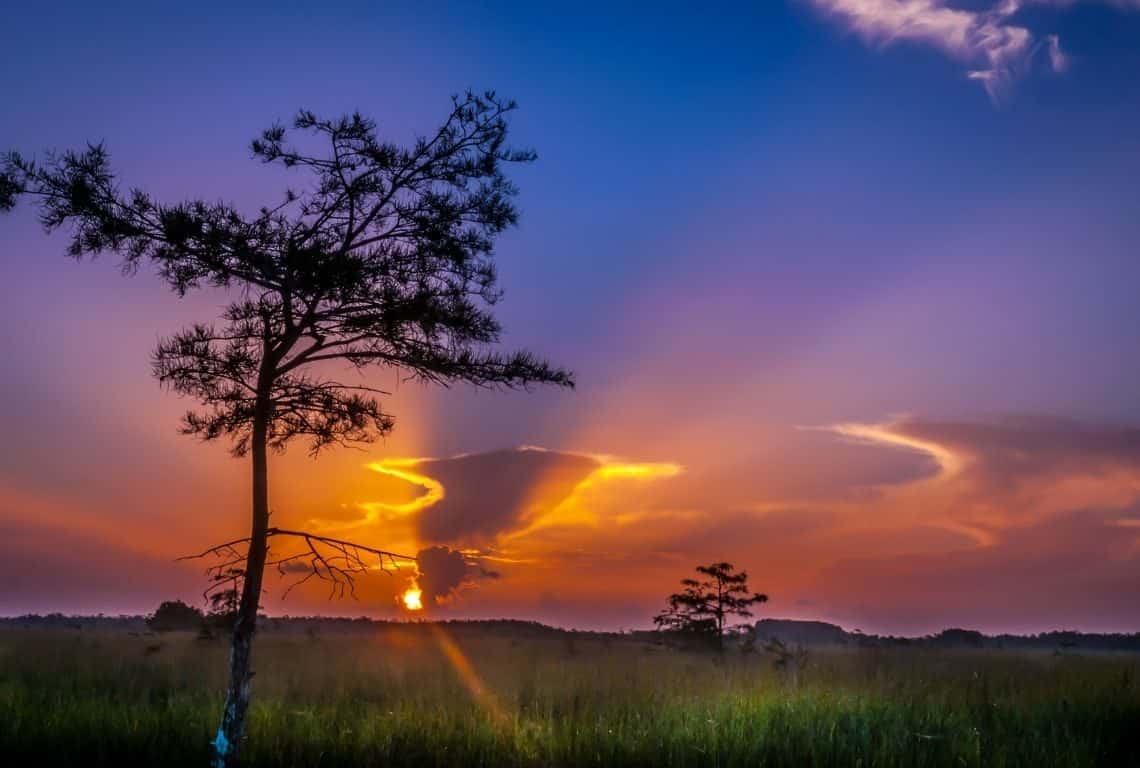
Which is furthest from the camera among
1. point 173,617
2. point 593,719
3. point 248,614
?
point 173,617

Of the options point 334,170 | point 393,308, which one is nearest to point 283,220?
point 334,170

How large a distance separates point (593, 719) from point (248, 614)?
609 centimetres

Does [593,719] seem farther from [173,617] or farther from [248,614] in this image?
[173,617]

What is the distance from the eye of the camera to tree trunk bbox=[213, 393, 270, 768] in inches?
416

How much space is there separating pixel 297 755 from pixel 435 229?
22.4 feet

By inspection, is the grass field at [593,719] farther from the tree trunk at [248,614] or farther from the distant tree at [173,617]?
the distant tree at [173,617]

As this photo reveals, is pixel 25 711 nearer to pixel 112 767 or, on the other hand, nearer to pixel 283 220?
pixel 112 767

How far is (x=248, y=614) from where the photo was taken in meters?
10.9

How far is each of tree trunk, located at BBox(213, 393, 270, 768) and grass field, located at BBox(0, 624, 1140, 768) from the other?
1054 mm

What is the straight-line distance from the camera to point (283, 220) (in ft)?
39.5

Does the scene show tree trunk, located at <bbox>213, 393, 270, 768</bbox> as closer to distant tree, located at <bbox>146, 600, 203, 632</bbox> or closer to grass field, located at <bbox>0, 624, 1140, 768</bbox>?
grass field, located at <bbox>0, 624, 1140, 768</bbox>

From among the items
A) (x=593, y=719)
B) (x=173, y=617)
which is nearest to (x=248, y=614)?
(x=593, y=719)

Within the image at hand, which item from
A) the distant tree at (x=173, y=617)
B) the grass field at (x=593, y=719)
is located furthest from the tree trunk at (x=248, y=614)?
the distant tree at (x=173, y=617)

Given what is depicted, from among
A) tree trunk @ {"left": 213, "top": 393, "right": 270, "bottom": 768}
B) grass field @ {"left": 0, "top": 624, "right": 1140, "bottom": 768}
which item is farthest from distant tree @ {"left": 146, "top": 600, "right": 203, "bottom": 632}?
tree trunk @ {"left": 213, "top": 393, "right": 270, "bottom": 768}
